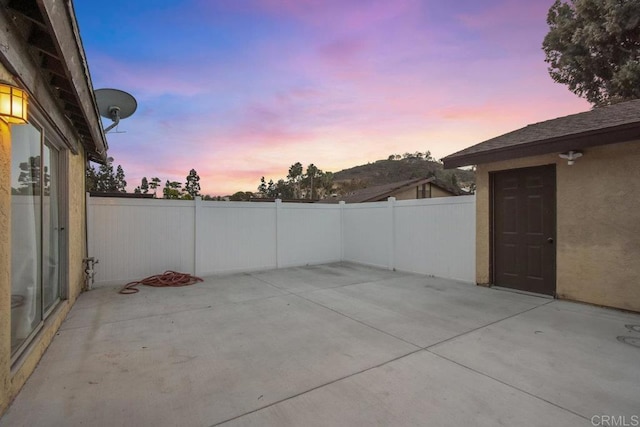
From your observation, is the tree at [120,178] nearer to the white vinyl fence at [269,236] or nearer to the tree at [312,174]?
the tree at [312,174]

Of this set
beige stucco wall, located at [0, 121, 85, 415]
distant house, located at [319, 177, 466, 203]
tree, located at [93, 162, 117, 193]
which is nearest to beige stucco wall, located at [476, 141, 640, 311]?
beige stucco wall, located at [0, 121, 85, 415]

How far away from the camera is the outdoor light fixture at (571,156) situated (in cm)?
489

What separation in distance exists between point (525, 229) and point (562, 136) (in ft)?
5.70

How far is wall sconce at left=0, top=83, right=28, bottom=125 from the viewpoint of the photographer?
6.82 feet

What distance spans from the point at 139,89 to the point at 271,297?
288 inches

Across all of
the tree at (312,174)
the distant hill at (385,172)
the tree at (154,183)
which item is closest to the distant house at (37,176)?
the tree at (312,174)

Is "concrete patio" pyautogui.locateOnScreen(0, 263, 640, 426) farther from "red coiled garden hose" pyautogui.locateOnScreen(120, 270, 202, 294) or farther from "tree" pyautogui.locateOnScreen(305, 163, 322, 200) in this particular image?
"tree" pyautogui.locateOnScreen(305, 163, 322, 200)

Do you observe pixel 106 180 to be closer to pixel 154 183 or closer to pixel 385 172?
pixel 154 183

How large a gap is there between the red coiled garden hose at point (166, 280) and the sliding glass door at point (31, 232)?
→ 2.45 metres

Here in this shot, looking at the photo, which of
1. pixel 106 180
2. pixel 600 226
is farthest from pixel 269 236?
pixel 106 180

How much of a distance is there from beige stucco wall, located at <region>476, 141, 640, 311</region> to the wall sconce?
6.80 metres

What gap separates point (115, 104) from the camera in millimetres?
6156

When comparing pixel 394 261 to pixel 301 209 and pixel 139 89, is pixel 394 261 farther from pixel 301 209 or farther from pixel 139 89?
pixel 139 89

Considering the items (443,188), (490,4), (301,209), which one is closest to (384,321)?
(301,209)
